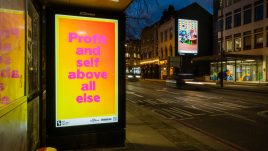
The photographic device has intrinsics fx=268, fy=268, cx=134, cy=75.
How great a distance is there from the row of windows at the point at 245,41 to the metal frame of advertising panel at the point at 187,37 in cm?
786

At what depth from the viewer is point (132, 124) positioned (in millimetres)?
9109

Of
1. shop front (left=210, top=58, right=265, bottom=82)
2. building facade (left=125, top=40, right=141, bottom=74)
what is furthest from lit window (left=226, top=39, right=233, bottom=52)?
building facade (left=125, top=40, right=141, bottom=74)

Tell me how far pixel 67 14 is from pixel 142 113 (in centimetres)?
751

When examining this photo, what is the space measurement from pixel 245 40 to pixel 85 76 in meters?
40.3

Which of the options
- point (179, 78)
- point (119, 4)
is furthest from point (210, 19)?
point (119, 4)

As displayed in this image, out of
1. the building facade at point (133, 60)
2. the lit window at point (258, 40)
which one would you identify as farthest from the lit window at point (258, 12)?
the building facade at point (133, 60)

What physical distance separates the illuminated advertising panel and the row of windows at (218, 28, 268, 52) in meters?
39.0

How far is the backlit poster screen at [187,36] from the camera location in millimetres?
52312

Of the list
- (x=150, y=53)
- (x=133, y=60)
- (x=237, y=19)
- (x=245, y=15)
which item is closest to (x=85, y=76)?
(x=245, y=15)

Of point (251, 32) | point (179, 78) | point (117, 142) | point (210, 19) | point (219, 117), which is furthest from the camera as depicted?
point (210, 19)

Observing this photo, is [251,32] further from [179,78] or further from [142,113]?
[142,113]

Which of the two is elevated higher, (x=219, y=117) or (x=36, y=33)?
(x=36, y=33)

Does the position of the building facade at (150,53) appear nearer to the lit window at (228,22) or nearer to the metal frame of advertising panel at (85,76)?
the lit window at (228,22)

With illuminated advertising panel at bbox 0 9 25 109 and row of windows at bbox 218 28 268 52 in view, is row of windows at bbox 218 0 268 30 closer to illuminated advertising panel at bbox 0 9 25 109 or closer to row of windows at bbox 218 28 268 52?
row of windows at bbox 218 28 268 52
